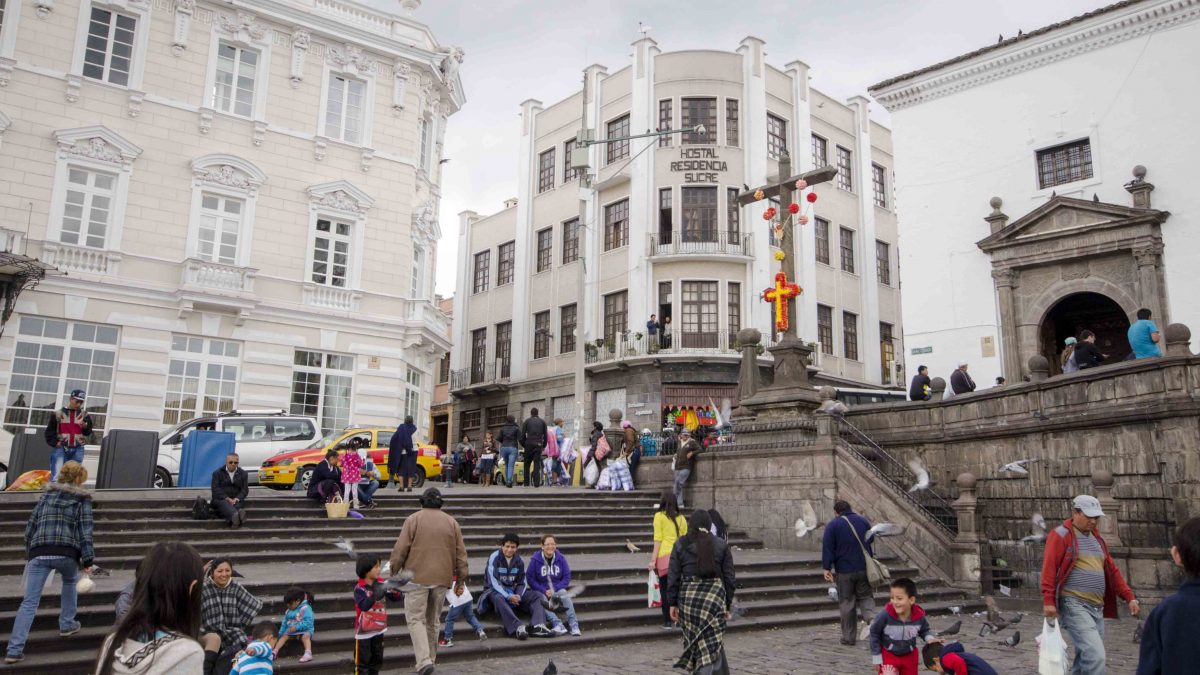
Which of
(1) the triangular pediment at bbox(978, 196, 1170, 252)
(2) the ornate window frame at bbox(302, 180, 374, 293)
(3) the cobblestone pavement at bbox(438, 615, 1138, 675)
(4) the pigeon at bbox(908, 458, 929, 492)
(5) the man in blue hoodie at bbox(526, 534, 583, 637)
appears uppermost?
(2) the ornate window frame at bbox(302, 180, 374, 293)

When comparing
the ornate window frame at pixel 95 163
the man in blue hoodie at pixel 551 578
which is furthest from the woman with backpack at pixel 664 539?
the ornate window frame at pixel 95 163

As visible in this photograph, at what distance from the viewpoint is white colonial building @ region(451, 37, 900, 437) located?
103ft

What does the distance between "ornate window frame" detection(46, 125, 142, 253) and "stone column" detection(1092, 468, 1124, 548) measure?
22.3 m

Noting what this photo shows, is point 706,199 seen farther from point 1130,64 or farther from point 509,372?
point 1130,64

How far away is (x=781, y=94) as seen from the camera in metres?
33.9

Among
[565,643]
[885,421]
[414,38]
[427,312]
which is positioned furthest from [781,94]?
[565,643]

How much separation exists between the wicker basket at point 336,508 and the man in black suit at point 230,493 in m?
1.34

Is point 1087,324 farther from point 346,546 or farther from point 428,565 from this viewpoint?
point 428,565

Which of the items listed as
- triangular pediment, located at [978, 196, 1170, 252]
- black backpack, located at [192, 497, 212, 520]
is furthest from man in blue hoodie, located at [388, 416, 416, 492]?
triangular pediment, located at [978, 196, 1170, 252]

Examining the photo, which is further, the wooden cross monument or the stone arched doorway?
the stone arched doorway

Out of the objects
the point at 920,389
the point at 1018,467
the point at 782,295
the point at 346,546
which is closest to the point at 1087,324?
the point at 920,389

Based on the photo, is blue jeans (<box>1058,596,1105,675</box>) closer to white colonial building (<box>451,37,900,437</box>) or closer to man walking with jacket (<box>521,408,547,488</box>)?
man walking with jacket (<box>521,408,547,488</box>)

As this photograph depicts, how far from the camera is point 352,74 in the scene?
86.4ft

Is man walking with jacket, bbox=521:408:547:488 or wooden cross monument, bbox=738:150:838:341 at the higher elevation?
wooden cross monument, bbox=738:150:838:341
